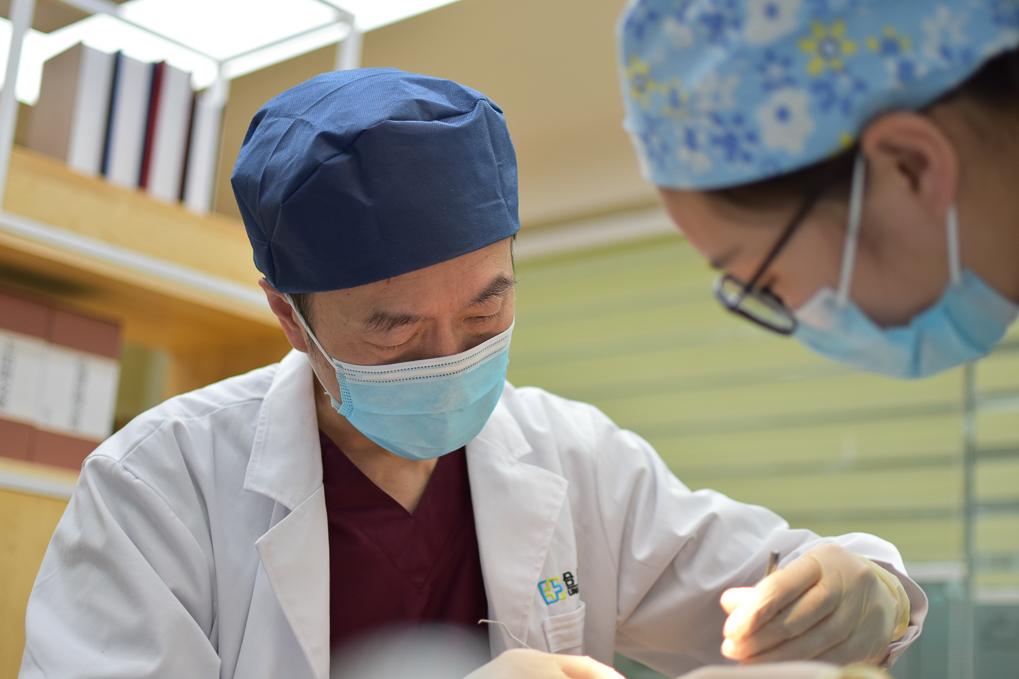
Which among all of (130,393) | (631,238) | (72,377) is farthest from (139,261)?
(631,238)

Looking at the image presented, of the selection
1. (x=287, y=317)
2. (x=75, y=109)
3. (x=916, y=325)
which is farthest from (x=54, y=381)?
(x=916, y=325)

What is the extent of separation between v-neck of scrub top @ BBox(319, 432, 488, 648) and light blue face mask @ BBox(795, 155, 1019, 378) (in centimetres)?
77

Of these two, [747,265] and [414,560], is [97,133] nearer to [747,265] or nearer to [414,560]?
[414,560]

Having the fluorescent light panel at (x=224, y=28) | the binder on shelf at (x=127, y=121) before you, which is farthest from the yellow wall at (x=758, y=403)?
the binder on shelf at (x=127, y=121)

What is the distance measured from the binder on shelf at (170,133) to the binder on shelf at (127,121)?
27mm

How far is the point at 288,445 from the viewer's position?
1.50 metres

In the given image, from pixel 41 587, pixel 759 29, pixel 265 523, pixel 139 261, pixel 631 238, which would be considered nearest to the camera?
pixel 759 29

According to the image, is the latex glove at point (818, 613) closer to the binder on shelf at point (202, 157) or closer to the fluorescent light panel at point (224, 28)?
the binder on shelf at point (202, 157)

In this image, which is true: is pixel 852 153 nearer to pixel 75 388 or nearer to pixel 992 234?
pixel 992 234

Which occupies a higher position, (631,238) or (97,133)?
(97,133)

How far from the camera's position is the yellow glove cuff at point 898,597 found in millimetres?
1348

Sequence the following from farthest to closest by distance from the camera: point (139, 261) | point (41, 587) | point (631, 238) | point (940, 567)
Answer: point (631, 238) → point (940, 567) → point (139, 261) → point (41, 587)

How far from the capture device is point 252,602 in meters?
1.41

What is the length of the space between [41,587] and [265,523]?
270 millimetres
